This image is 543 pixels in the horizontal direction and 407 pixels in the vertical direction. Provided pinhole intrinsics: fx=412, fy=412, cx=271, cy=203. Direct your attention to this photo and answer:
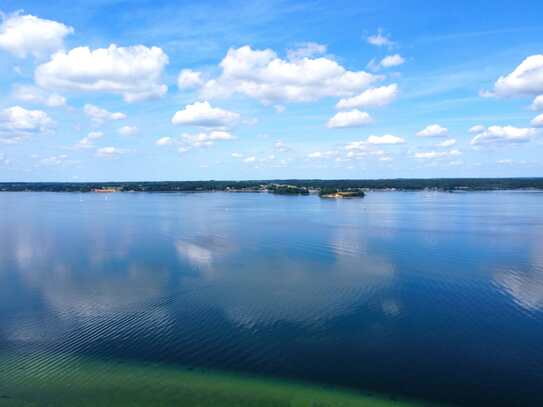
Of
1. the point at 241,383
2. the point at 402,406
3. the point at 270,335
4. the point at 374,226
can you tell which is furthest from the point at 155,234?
the point at 402,406

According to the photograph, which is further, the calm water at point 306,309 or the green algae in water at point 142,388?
the calm water at point 306,309

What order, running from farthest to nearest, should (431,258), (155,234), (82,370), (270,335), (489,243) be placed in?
1. (155,234)
2. (489,243)
3. (431,258)
4. (270,335)
5. (82,370)

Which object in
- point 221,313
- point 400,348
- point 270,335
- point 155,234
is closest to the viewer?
point 400,348

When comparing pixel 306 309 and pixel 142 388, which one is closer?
pixel 142 388

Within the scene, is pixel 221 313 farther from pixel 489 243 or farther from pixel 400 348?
pixel 489 243

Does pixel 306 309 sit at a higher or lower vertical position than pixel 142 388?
higher
